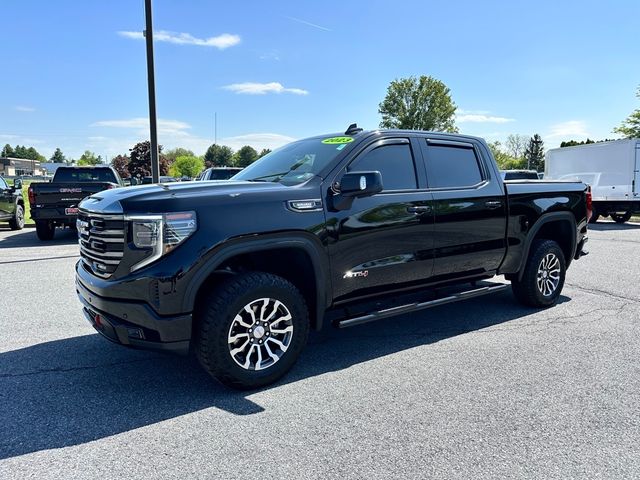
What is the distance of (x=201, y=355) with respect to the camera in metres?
3.41

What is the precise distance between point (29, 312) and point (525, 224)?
18.5ft

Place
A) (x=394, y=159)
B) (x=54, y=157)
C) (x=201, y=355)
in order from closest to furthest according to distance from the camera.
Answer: (x=201, y=355)
(x=394, y=159)
(x=54, y=157)

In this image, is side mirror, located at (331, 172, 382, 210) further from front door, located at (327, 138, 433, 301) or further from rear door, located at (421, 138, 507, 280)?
rear door, located at (421, 138, 507, 280)

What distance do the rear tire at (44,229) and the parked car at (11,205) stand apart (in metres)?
2.55

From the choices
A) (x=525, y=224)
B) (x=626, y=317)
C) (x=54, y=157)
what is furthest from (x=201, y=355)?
(x=54, y=157)

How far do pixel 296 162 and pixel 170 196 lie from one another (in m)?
1.43

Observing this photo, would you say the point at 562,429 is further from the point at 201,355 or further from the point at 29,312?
the point at 29,312

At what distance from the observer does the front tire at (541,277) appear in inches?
223

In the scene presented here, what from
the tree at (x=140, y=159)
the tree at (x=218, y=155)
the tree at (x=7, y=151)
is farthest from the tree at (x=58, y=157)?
the tree at (x=140, y=159)

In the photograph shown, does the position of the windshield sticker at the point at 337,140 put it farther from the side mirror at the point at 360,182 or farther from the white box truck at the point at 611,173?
the white box truck at the point at 611,173

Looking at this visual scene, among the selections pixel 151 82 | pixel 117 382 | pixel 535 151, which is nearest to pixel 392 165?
pixel 117 382

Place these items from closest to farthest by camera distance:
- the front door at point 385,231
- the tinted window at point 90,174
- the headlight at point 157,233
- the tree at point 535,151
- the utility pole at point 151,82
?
1. the headlight at point 157,233
2. the front door at point 385,231
3. the utility pole at point 151,82
4. the tinted window at point 90,174
5. the tree at point 535,151

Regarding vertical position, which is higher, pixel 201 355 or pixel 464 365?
pixel 201 355

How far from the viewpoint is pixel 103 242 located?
3.46 m
